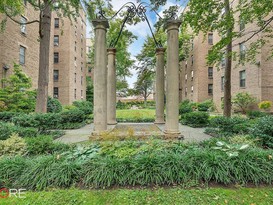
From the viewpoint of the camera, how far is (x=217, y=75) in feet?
69.4

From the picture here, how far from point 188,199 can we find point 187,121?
27.9 ft

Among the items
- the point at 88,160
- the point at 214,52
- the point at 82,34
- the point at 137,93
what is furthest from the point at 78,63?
the point at 88,160

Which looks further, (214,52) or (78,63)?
(78,63)

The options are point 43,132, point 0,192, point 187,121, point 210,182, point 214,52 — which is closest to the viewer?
point 0,192

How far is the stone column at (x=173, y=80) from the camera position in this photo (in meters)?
5.36

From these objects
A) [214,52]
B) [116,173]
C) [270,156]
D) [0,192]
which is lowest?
[0,192]

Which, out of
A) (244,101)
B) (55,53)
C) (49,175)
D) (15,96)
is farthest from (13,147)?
(55,53)

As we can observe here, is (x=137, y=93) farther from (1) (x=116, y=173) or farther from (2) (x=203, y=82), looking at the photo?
(1) (x=116, y=173)

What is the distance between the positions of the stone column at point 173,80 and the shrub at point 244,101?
13.5 meters

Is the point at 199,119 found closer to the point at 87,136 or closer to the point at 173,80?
the point at 173,80

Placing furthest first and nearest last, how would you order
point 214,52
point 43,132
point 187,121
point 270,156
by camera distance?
point 187,121, point 43,132, point 214,52, point 270,156

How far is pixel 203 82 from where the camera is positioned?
24844 mm

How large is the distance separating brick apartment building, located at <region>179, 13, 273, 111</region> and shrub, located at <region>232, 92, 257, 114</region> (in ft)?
1.72

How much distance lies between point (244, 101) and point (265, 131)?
1253cm
